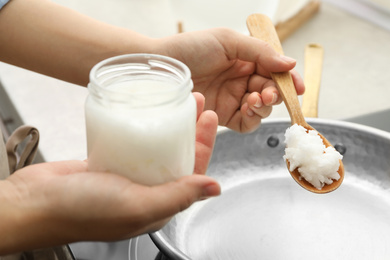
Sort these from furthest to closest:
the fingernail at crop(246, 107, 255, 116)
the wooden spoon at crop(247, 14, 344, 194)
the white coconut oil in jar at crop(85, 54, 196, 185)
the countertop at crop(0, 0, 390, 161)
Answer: the countertop at crop(0, 0, 390, 161) → the fingernail at crop(246, 107, 255, 116) → the wooden spoon at crop(247, 14, 344, 194) → the white coconut oil in jar at crop(85, 54, 196, 185)

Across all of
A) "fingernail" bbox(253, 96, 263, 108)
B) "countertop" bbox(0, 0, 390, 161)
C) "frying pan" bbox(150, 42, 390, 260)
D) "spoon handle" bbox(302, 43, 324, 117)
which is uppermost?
"fingernail" bbox(253, 96, 263, 108)

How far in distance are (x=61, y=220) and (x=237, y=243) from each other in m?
0.21

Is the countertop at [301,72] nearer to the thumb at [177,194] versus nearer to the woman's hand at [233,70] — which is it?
the woman's hand at [233,70]

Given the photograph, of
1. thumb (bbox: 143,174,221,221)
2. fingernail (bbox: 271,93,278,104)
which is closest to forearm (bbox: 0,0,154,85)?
fingernail (bbox: 271,93,278,104)

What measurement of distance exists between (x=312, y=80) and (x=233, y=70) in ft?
0.35

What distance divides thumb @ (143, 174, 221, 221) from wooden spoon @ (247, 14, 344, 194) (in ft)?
0.57

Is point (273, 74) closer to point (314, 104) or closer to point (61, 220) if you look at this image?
point (314, 104)

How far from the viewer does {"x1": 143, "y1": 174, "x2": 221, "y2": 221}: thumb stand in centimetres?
33

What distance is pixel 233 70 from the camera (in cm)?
63

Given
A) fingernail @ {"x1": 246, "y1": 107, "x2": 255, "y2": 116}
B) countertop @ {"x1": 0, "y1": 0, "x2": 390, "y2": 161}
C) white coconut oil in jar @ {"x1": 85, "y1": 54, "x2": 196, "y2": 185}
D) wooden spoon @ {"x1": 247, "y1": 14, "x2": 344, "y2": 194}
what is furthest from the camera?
countertop @ {"x1": 0, "y1": 0, "x2": 390, "y2": 161}

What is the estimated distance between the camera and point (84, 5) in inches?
44.3

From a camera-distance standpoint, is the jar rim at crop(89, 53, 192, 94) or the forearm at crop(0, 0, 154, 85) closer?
the jar rim at crop(89, 53, 192, 94)

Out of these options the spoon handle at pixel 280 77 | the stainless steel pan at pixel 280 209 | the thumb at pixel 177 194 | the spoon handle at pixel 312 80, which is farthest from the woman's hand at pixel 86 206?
the spoon handle at pixel 312 80

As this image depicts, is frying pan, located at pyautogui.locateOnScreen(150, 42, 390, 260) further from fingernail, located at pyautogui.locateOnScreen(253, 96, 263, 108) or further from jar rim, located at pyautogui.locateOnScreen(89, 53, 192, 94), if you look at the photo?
jar rim, located at pyautogui.locateOnScreen(89, 53, 192, 94)
